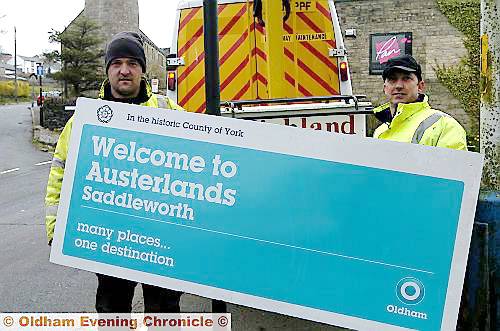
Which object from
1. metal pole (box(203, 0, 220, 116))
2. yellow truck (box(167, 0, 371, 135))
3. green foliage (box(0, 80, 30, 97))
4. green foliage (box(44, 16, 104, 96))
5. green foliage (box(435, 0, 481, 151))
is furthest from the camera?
green foliage (box(0, 80, 30, 97))

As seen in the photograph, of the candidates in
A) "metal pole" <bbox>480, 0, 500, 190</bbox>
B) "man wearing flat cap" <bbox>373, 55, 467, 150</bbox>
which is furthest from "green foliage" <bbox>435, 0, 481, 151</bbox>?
"man wearing flat cap" <bbox>373, 55, 467, 150</bbox>

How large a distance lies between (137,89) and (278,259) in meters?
1.41

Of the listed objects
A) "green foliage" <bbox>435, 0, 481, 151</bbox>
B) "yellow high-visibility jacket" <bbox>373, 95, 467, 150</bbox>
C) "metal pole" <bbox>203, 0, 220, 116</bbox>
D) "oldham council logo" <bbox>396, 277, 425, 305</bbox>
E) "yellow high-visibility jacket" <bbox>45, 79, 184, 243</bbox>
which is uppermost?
"green foliage" <bbox>435, 0, 481, 151</bbox>

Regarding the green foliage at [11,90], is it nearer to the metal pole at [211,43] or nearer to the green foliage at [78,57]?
the green foliage at [78,57]

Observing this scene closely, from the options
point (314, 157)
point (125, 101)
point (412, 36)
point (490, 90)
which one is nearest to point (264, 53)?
point (490, 90)

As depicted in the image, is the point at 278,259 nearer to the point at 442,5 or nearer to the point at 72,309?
the point at 72,309

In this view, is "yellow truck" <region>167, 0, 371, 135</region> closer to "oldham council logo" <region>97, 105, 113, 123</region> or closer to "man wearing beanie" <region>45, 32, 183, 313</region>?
"man wearing beanie" <region>45, 32, 183, 313</region>

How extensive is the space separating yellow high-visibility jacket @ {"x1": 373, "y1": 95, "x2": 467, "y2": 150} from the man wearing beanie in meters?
1.31

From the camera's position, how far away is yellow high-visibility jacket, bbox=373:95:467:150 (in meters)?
2.69

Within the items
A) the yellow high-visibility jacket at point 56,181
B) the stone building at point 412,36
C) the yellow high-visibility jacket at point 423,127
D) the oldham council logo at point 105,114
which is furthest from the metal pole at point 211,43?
the stone building at point 412,36

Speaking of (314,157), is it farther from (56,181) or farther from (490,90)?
(490,90)

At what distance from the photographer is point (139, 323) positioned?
12.6 feet

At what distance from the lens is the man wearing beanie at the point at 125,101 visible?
302 centimetres

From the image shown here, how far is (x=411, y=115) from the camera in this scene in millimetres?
2971
